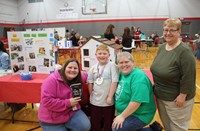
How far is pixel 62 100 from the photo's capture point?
1869mm

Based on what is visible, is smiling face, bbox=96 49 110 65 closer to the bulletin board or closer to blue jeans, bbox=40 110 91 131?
blue jeans, bbox=40 110 91 131

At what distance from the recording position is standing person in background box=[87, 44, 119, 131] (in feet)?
6.56

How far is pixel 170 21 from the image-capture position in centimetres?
161

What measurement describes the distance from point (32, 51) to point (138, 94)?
185 cm

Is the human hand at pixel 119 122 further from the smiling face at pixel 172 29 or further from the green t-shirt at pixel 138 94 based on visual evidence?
the smiling face at pixel 172 29

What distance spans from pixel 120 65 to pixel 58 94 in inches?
28.1

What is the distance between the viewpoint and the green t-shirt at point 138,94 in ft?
5.57

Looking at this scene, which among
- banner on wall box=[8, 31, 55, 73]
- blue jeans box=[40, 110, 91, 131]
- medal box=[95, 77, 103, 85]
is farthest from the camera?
banner on wall box=[8, 31, 55, 73]

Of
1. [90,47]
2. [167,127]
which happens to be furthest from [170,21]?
[90,47]

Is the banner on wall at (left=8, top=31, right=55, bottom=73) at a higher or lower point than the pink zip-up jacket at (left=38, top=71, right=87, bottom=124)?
higher

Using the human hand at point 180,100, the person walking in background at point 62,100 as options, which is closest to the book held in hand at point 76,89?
the person walking in background at point 62,100

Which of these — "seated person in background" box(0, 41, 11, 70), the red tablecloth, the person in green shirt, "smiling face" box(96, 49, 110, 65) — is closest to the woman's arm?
the person in green shirt

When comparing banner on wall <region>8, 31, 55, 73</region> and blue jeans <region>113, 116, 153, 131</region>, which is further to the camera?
banner on wall <region>8, 31, 55, 73</region>

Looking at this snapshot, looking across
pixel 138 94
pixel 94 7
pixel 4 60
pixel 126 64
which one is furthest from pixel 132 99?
pixel 94 7
